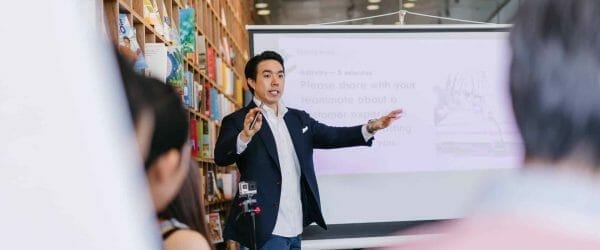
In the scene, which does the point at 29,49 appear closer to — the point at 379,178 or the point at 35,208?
the point at 35,208

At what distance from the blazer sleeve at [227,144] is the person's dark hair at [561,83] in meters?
2.37

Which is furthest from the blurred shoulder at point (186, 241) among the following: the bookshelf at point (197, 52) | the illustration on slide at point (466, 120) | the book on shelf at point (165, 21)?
the illustration on slide at point (466, 120)

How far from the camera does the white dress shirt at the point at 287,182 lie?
2.88m

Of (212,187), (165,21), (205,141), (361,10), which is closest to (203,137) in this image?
(205,141)

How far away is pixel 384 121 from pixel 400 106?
22.0 inches

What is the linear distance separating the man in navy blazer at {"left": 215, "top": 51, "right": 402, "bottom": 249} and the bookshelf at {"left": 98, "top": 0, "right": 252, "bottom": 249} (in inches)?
12.1

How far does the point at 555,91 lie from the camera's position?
47 cm

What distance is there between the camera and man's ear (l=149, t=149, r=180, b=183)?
1.77 ft

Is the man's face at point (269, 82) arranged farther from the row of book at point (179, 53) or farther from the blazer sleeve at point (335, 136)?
the row of book at point (179, 53)

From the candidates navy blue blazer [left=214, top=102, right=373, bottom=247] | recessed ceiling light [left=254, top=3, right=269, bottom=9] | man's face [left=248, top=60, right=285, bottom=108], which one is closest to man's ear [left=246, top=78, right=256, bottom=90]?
man's face [left=248, top=60, right=285, bottom=108]

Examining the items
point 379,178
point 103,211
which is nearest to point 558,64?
point 103,211

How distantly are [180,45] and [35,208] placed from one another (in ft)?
11.3

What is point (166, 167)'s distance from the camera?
0.55 m

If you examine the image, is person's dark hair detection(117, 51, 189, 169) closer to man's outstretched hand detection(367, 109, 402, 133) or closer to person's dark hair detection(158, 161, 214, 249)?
person's dark hair detection(158, 161, 214, 249)
